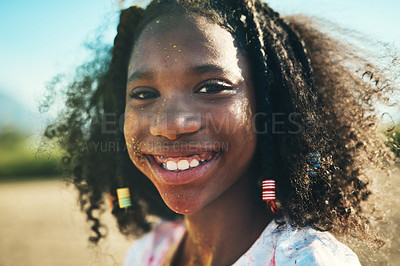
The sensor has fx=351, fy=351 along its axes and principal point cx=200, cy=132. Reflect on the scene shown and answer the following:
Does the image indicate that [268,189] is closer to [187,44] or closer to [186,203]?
[186,203]

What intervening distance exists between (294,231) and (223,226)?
412 mm

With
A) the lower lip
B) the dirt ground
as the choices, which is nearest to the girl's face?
the lower lip

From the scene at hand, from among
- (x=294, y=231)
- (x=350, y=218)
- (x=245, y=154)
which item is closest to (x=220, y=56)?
(x=245, y=154)

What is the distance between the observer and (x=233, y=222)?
187 centimetres

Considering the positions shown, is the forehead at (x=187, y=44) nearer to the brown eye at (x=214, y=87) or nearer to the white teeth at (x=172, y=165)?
the brown eye at (x=214, y=87)

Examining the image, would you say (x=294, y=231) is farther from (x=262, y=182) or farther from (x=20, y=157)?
(x=20, y=157)

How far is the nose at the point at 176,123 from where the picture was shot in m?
1.58

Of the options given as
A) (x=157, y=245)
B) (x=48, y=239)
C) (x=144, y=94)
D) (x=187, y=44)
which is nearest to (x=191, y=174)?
(x=144, y=94)

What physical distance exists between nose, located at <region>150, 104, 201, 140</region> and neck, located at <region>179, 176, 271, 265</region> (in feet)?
1.51

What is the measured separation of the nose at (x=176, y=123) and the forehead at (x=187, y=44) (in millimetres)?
240

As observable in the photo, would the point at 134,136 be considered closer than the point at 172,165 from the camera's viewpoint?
No

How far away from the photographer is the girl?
164cm

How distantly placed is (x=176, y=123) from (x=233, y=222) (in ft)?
2.18

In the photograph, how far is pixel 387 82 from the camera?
1861mm
